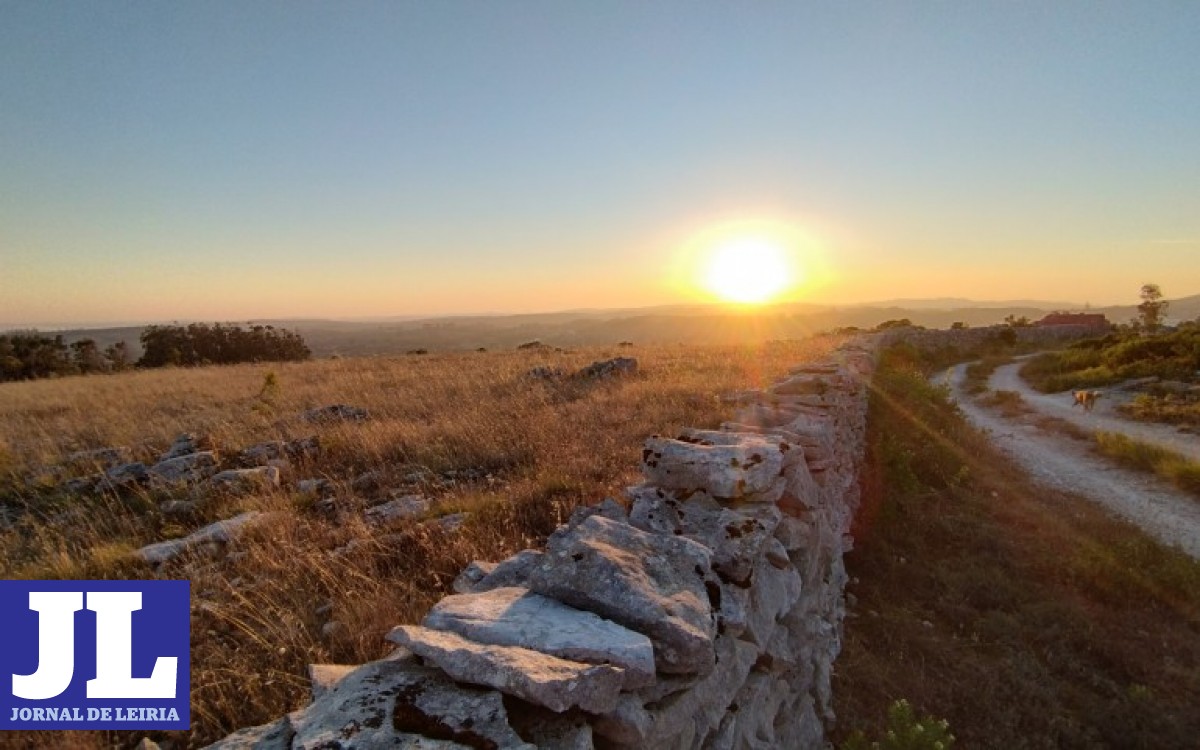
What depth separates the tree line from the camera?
29031 millimetres

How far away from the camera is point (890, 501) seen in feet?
30.0

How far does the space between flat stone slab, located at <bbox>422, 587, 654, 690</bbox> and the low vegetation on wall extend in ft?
12.5

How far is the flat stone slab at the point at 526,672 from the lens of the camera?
177 centimetres

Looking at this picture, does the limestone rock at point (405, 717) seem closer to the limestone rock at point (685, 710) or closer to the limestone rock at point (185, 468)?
the limestone rock at point (685, 710)

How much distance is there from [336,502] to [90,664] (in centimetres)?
264

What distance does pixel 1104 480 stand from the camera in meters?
11.9

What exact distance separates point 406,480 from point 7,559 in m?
3.43

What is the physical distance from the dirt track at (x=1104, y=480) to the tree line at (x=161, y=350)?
31802mm

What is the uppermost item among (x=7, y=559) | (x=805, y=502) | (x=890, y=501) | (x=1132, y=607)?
(x=805, y=502)

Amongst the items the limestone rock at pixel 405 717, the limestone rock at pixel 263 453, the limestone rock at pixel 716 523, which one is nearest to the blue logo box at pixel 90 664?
the limestone rock at pixel 405 717

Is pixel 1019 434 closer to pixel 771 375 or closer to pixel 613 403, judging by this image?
pixel 771 375

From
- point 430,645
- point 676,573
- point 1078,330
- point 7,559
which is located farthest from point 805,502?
point 1078,330

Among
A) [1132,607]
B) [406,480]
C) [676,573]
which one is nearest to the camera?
[676,573]

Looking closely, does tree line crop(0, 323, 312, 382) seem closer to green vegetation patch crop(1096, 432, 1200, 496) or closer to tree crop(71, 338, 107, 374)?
tree crop(71, 338, 107, 374)
